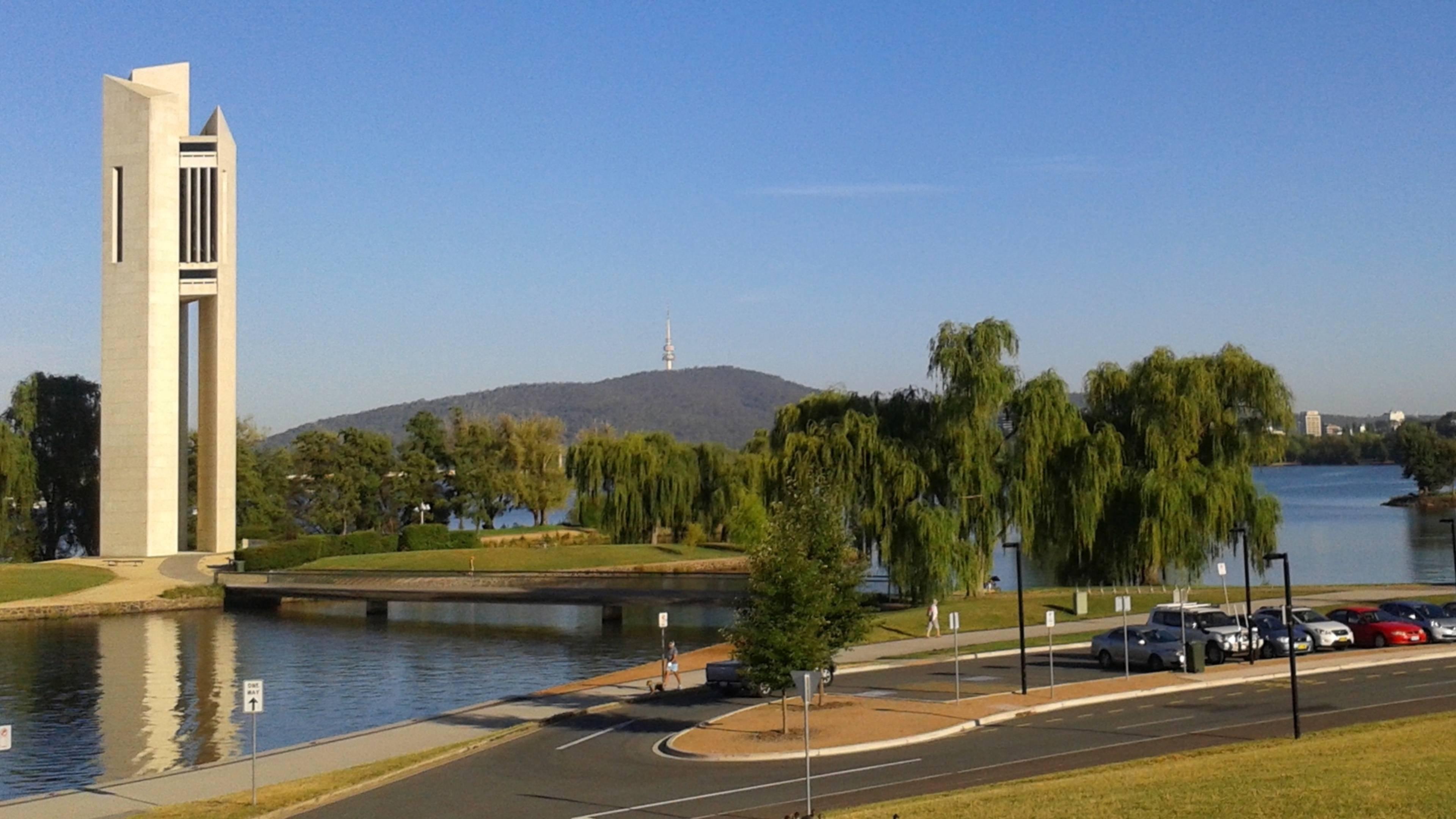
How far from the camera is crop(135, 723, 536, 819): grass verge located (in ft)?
81.9

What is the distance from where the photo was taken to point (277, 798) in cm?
2597

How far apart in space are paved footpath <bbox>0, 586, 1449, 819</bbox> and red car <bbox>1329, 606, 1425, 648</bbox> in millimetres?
12514

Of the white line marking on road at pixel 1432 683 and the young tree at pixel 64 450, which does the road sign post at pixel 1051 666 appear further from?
the young tree at pixel 64 450

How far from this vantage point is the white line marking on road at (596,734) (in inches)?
1244

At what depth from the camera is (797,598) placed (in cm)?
3356

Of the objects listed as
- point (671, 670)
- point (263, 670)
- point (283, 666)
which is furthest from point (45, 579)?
point (671, 670)

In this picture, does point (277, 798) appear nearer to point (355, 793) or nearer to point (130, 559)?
point (355, 793)

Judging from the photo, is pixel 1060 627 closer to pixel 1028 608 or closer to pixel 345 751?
pixel 1028 608

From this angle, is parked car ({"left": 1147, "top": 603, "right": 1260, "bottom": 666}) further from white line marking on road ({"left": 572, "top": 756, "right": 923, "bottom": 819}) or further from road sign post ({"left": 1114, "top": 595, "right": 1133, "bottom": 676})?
white line marking on road ({"left": 572, "top": 756, "right": 923, "bottom": 819})

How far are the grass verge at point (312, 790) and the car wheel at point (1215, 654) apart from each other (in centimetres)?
2231

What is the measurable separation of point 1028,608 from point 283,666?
30898 millimetres

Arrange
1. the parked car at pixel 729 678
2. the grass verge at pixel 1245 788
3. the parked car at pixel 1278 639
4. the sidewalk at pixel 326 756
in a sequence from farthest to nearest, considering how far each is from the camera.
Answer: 1. the parked car at pixel 1278 639
2. the parked car at pixel 729 678
3. the sidewalk at pixel 326 756
4. the grass verge at pixel 1245 788

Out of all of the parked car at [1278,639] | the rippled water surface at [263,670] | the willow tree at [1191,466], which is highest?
the willow tree at [1191,466]

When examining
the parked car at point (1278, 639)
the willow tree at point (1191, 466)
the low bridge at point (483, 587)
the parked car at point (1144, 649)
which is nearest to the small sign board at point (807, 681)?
the parked car at point (1144, 649)
